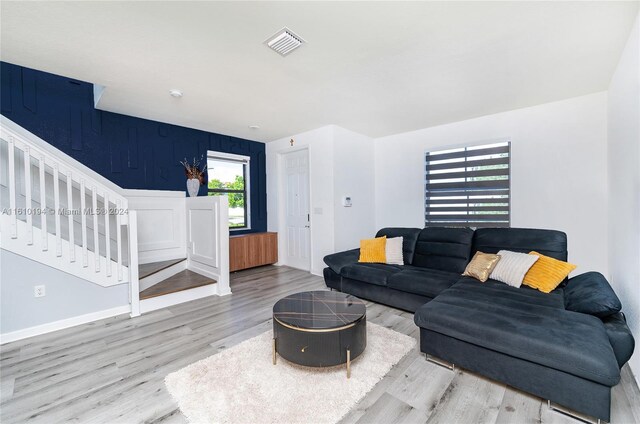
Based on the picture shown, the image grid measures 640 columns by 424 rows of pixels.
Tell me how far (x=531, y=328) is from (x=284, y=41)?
275 cm

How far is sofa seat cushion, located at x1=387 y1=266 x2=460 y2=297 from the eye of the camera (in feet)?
9.21

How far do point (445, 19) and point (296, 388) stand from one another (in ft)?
9.17

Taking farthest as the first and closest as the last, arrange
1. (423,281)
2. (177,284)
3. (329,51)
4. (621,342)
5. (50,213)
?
(177,284), (423,281), (50,213), (329,51), (621,342)

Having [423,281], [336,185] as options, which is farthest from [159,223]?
[423,281]

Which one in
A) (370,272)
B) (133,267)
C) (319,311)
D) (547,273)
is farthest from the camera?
(370,272)

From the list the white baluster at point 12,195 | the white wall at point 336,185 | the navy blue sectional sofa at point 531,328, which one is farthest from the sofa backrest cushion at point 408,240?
the white baluster at point 12,195

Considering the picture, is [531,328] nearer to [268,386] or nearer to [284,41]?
[268,386]

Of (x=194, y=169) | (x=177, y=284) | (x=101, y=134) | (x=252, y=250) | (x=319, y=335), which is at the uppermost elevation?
(x=101, y=134)

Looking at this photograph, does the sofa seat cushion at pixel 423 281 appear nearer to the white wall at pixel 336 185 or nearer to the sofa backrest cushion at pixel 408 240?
the sofa backrest cushion at pixel 408 240

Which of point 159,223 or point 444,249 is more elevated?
point 159,223

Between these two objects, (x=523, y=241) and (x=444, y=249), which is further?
(x=444, y=249)

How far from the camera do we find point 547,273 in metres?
2.49

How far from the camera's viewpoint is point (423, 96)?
3.26m

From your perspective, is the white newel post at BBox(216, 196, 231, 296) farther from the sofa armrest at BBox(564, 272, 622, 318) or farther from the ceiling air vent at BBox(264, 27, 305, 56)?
the sofa armrest at BBox(564, 272, 622, 318)
